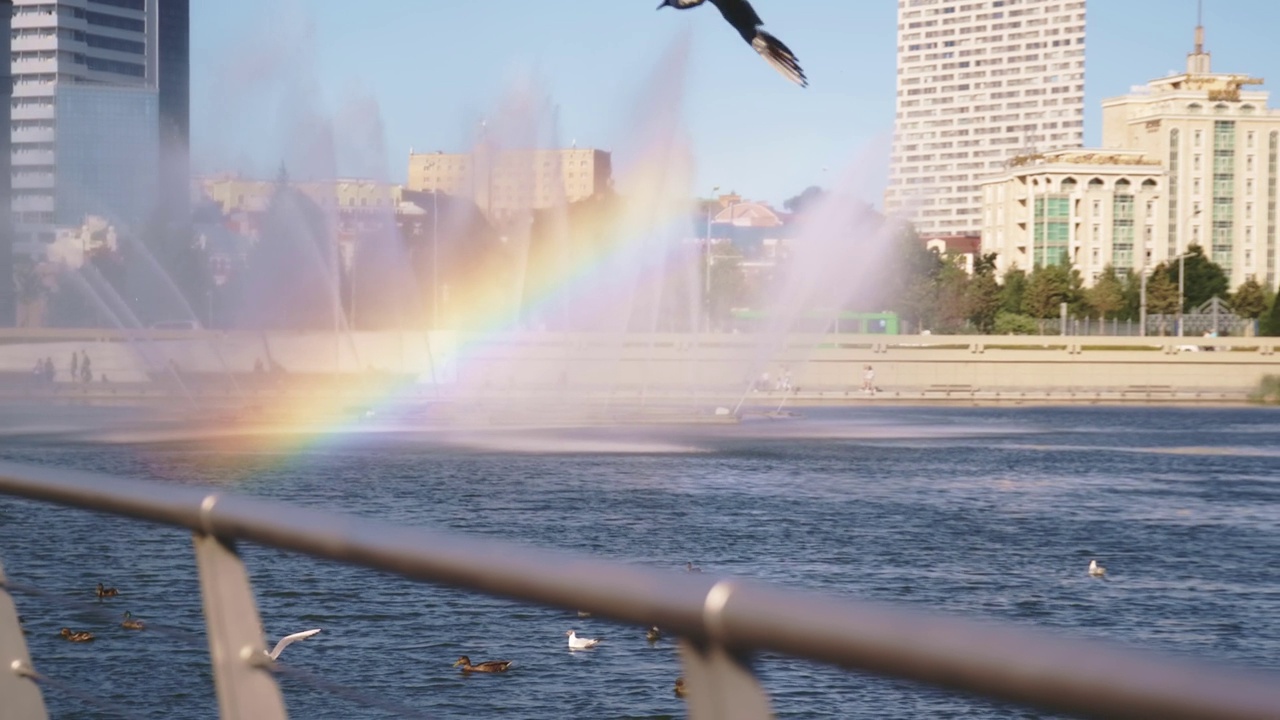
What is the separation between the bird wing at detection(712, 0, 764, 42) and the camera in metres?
5.06

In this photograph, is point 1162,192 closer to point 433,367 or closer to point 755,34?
point 433,367

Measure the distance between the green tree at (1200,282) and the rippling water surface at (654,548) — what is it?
5975 centimetres

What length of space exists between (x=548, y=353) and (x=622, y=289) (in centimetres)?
380

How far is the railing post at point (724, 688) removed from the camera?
5.04ft

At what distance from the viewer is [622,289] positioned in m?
56.5

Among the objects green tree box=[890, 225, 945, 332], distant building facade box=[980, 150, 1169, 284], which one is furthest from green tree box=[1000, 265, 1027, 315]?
distant building facade box=[980, 150, 1169, 284]

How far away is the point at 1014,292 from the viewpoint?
10938 cm

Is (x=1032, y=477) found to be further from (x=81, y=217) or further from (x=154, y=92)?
(x=154, y=92)

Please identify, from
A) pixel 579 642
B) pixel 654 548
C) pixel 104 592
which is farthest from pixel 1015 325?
pixel 579 642

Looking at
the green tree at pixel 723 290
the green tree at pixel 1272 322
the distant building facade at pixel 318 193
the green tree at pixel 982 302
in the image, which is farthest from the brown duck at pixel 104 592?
the green tree at pixel 982 302

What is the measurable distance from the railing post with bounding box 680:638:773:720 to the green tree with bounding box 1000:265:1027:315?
352 feet

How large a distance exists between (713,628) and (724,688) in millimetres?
A: 65

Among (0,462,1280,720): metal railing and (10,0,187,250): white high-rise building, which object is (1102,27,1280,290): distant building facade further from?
(0,462,1280,720): metal railing

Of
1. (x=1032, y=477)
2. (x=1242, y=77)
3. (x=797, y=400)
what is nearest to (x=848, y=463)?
(x=1032, y=477)
